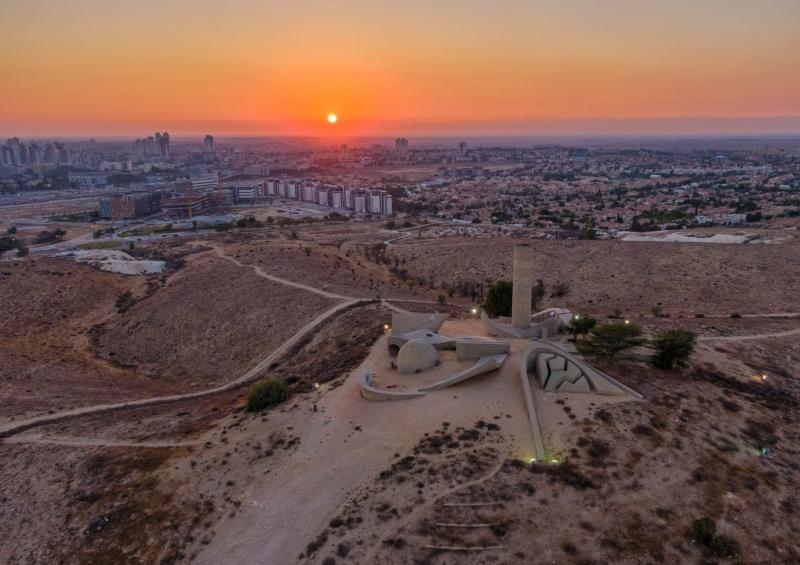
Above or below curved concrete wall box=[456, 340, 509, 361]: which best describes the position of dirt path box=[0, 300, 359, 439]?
below

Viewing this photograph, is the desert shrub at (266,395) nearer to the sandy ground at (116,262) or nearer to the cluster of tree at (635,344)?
the cluster of tree at (635,344)

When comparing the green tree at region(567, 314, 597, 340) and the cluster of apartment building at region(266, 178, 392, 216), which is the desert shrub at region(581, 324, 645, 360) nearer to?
the green tree at region(567, 314, 597, 340)

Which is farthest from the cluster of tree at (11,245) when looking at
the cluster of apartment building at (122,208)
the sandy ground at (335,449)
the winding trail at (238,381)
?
the sandy ground at (335,449)

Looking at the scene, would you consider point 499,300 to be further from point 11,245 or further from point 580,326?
point 11,245

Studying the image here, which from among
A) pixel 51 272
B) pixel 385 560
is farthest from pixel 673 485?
pixel 51 272

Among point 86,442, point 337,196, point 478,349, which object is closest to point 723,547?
point 478,349

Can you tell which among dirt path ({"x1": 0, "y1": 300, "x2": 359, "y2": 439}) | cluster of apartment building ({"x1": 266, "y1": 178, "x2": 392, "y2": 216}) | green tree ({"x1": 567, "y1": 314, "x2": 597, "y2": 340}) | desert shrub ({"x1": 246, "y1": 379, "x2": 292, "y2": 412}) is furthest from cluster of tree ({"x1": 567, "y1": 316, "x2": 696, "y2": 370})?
cluster of apartment building ({"x1": 266, "y1": 178, "x2": 392, "y2": 216})
